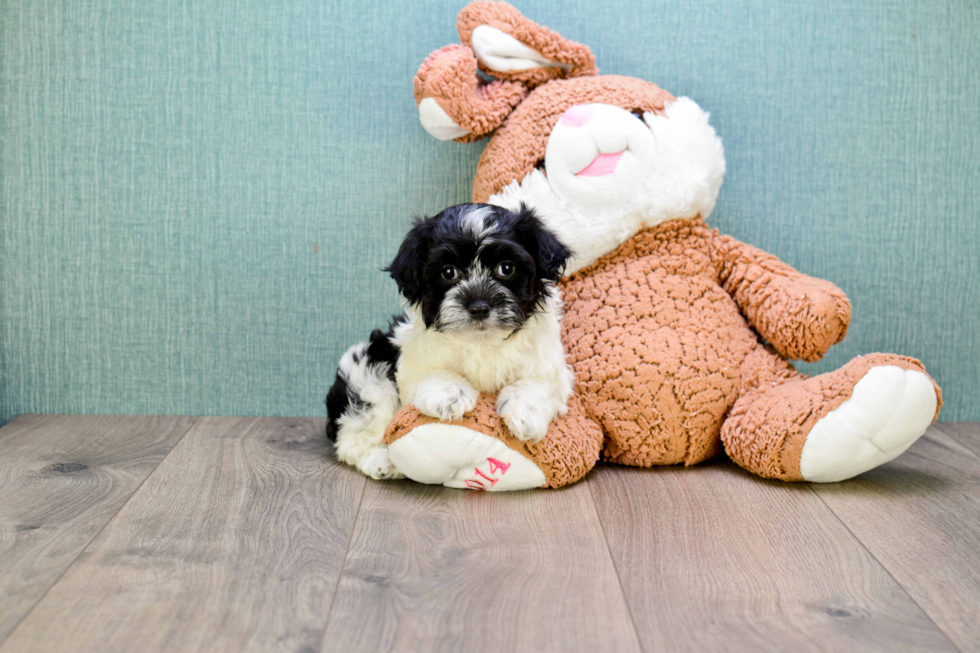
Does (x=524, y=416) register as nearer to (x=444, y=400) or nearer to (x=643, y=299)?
(x=444, y=400)

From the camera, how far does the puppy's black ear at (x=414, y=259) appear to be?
1.58 m

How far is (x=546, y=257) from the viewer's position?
5.25ft

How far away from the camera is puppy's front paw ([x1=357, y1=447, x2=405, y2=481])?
176 cm

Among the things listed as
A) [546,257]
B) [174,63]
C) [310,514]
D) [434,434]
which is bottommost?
[310,514]

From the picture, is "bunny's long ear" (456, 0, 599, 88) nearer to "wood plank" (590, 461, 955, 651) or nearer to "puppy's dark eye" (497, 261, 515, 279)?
"puppy's dark eye" (497, 261, 515, 279)

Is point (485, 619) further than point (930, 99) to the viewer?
No

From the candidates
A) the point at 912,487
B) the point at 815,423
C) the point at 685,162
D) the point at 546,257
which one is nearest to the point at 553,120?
the point at 685,162

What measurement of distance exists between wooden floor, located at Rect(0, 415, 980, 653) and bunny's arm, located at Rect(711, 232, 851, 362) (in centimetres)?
32

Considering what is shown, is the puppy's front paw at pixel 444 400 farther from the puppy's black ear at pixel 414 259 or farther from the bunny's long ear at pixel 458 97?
the bunny's long ear at pixel 458 97

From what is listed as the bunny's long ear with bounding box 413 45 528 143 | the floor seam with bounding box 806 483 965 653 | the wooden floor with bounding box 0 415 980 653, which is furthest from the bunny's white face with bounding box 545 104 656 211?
the floor seam with bounding box 806 483 965 653

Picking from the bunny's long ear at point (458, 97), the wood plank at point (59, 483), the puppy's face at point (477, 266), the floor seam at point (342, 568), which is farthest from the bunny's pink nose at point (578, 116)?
the wood plank at point (59, 483)

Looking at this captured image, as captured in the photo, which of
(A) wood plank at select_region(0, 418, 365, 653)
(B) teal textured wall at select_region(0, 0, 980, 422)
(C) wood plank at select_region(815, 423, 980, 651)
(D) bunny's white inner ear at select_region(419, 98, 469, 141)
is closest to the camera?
(A) wood plank at select_region(0, 418, 365, 653)

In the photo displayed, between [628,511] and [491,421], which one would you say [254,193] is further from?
[628,511]

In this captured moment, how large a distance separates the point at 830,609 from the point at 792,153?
1.35 metres
